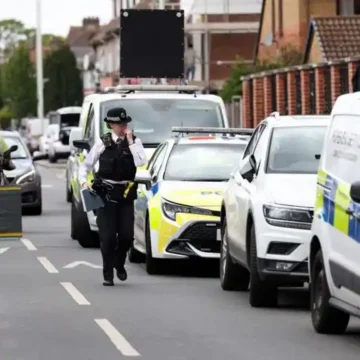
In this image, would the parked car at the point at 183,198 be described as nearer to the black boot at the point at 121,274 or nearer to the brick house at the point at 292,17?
the black boot at the point at 121,274

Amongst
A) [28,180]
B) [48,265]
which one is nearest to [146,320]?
[48,265]

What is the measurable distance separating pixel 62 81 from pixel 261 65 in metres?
81.4

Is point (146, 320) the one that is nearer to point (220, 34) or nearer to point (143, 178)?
point (143, 178)

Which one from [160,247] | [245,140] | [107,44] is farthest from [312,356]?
[107,44]

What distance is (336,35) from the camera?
151 feet

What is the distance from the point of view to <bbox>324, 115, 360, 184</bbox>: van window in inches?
456

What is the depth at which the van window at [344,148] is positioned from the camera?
11.6 m

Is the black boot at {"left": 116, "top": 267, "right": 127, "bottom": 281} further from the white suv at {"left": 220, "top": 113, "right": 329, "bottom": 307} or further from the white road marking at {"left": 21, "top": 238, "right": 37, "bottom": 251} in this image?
the white road marking at {"left": 21, "top": 238, "right": 37, "bottom": 251}

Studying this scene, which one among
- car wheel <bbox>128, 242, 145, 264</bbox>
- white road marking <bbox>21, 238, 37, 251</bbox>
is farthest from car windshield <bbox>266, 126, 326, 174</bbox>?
white road marking <bbox>21, 238, 37, 251</bbox>

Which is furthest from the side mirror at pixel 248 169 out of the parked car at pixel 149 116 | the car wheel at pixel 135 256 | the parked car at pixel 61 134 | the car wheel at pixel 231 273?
the parked car at pixel 61 134

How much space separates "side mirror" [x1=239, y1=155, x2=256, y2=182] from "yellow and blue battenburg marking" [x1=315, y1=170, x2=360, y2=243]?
2350 mm

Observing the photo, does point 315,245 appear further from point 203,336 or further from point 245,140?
point 245,140

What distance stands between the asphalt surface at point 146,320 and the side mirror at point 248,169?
3.79 ft

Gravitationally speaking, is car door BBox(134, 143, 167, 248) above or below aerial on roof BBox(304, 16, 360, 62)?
below
